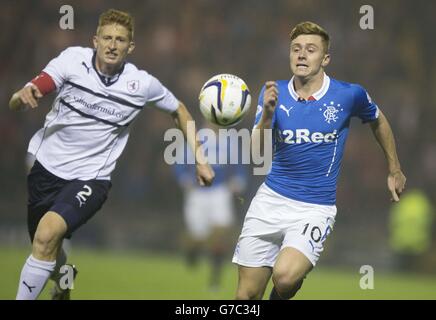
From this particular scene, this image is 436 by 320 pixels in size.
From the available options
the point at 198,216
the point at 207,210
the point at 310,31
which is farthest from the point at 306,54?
the point at 198,216

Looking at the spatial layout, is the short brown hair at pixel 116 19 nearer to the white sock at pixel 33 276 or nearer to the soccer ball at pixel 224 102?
the soccer ball at pixel 224 102

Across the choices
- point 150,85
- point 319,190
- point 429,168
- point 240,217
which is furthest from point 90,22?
point 319,190

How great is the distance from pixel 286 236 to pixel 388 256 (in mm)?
8650

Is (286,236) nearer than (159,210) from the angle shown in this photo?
Yes

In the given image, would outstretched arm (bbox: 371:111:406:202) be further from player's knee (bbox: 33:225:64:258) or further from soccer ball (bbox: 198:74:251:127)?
player's knee (bbox: 33:225:64:258)

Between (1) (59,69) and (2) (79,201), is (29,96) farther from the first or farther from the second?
(2) (79,201)

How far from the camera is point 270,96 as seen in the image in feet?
Result: 18.8

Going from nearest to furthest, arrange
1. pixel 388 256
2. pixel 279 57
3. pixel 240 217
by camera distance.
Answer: pixel 388 256 → pixel 240 217 → pixel 279 57

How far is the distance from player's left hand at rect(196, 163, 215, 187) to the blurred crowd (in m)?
8.96

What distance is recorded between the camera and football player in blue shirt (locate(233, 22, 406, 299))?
246 inches

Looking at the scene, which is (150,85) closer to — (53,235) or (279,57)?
(53,235)

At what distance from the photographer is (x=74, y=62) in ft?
22.2

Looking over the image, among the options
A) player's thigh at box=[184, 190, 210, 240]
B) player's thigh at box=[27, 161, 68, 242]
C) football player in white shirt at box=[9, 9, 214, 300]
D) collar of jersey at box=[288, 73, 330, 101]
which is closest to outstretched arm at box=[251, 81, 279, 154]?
collar of jersey at box=[288, 73, 330, 101]

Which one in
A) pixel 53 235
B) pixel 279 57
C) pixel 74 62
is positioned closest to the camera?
pixel 53 235
